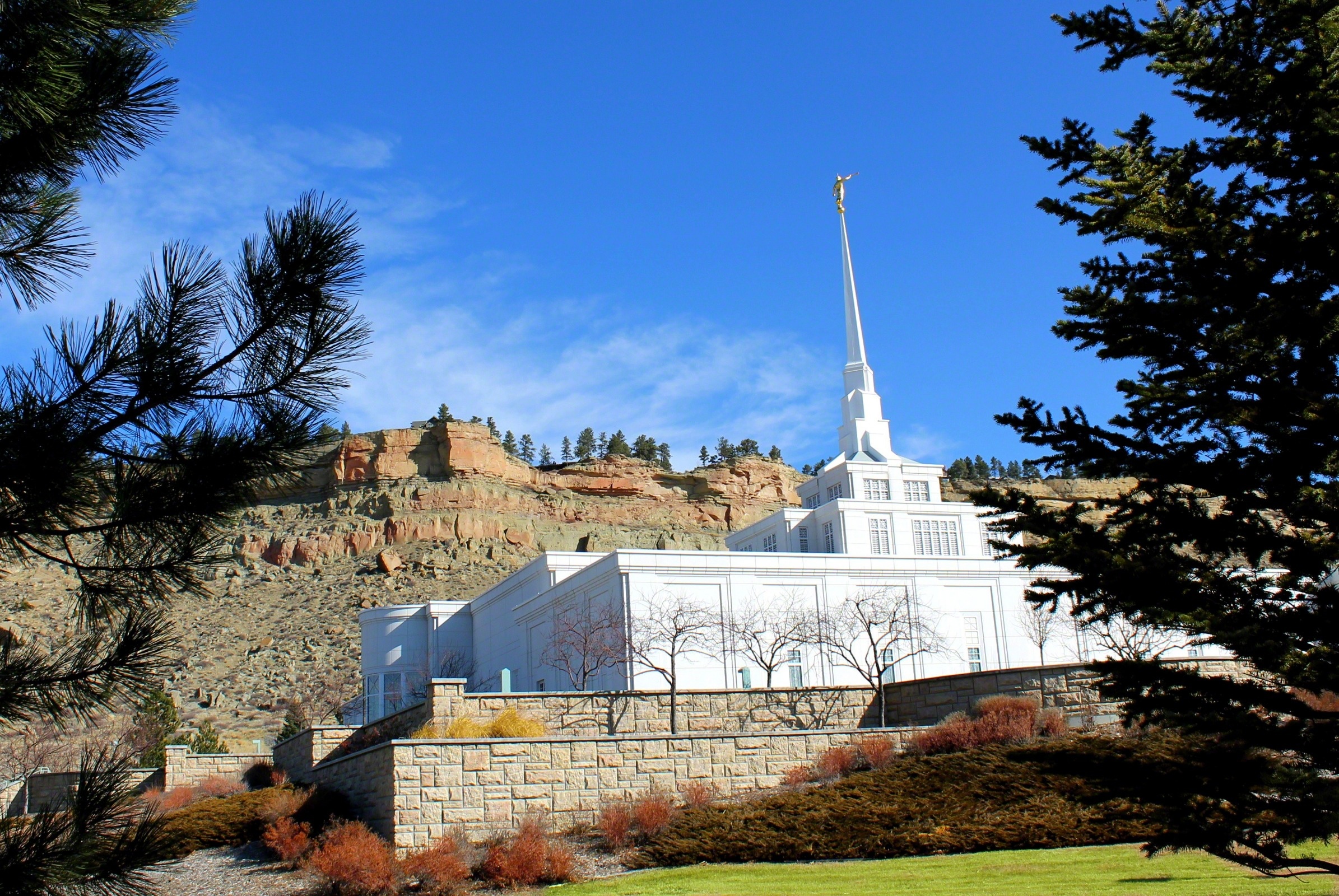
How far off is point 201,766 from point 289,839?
16602 millimetres

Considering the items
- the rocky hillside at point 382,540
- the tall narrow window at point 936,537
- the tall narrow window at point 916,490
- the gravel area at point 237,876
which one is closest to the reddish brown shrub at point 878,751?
the gravel area at point 237,876

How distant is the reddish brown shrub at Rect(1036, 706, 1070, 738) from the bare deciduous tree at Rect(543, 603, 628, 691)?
17.8 m

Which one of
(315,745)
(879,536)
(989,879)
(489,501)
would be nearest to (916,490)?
(879,536)

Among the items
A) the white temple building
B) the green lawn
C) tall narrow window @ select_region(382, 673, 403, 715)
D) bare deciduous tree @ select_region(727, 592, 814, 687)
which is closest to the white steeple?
the white temple building

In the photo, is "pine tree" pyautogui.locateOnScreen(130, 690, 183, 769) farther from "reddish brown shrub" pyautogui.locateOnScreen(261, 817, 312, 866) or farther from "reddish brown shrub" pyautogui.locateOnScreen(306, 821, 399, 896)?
"reddish brown shrub" pyautogui.locateOnScreen(306, 821, 399, 896)

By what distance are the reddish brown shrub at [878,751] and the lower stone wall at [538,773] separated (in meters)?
0.34

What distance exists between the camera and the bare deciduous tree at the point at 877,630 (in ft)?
138

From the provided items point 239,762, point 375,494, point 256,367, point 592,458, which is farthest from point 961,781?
point 592,458

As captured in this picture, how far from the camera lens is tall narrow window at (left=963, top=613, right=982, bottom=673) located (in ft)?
150

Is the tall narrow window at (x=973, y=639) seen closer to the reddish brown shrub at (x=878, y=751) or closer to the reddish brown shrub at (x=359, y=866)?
the reddish brown shrub at (x=878, y=751)

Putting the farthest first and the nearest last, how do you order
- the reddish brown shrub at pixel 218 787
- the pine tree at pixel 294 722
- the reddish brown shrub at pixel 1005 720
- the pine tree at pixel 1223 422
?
1. the pine tree at pixel 294 722
2. the reddish brown shrub at pixel 218 787
3. the reddish brown shrub at pixel 1005 720
4. the pine tree at pixel 1223 422

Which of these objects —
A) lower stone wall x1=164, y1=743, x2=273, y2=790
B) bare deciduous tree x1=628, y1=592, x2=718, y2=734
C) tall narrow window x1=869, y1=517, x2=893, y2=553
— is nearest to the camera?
lower stone wall x1=164, y1=743, x2=273, y2=790

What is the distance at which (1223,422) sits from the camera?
7.06m

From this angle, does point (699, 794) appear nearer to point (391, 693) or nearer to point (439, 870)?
point (439, 870)
